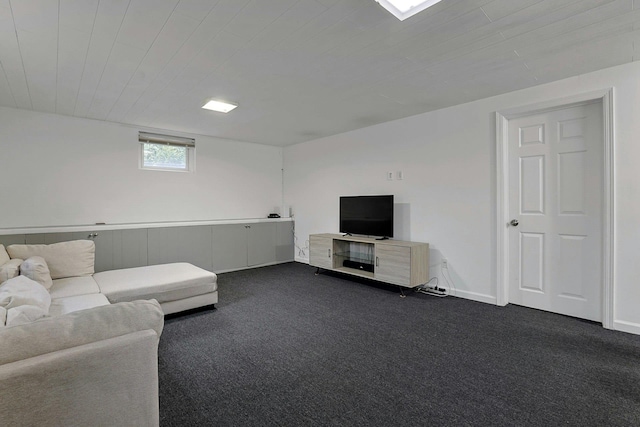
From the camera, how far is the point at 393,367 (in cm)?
215

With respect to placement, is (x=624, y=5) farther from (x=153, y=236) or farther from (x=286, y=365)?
(x=153, y=236)

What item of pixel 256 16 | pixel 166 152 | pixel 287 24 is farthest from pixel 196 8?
pixel 166 152

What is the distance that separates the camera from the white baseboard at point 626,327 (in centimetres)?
266

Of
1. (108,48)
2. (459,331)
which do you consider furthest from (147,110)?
(459,331)

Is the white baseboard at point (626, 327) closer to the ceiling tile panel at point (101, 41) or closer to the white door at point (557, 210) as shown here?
the white door at point (557, 210)

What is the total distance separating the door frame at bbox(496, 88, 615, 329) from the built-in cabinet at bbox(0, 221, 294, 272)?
381 cm

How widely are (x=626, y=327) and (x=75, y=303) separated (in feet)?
15.4

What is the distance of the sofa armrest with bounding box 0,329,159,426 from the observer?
97 cm

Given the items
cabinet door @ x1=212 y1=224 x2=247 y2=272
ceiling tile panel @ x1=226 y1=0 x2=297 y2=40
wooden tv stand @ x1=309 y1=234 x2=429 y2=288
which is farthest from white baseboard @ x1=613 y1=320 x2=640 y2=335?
cabinet door @ x1=212 y1=224 x2=247 y2=272

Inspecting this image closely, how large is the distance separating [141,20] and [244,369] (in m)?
2.48

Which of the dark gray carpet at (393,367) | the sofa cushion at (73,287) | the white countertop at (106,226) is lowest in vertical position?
the dark gray carpet at (393,367)

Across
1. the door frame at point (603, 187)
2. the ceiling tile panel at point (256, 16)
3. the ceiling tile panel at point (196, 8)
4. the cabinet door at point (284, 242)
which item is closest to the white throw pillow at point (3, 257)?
the ceiling tile panel at point (196, 8)

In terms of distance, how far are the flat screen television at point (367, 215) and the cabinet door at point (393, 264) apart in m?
0.34

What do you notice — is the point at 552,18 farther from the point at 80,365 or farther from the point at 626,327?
the point at 80,365
